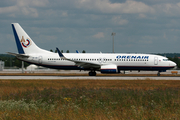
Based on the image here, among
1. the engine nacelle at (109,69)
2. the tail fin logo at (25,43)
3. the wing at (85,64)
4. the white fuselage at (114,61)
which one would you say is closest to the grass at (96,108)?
the engine nacelle at (109,69)

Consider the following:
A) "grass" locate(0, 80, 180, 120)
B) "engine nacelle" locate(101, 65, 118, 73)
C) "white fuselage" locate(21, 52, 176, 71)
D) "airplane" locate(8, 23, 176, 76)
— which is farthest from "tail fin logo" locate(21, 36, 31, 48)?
"grass" locate(0, 80, 180, 120)

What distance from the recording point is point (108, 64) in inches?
1697

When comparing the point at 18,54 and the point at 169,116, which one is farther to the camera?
the point at 18,54

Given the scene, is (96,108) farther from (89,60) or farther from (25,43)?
(25,43)

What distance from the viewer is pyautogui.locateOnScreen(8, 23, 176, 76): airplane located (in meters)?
42.6

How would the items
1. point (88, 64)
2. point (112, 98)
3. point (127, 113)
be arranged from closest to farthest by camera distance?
point (127, 113)
point (112, 98)
point (88, 64)

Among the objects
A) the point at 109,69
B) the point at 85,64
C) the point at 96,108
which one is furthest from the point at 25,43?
the point at 96,108

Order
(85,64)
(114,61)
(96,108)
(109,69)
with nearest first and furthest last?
(96,108) → (109,69) → (85,64) → (114,61)

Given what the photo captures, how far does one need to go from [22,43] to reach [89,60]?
12228 millimetres

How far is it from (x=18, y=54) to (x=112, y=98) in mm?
31539

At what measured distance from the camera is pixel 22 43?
4553 cm

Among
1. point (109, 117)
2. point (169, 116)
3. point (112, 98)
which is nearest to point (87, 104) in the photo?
point (112, 98)

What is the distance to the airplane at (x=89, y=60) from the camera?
42562mm

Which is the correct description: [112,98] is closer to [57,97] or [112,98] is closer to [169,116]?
[57,97]
